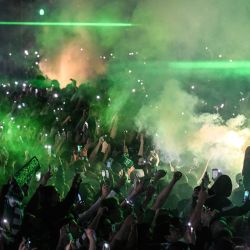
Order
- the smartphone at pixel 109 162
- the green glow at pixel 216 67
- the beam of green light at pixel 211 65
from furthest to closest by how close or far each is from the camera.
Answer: the green glow at pixel 216 67, the beam of green light at pixel 211 65, the smartphone at pixel 109 162

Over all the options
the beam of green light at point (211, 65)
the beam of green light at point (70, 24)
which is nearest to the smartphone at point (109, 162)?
the beam of green light at point (211, 65)

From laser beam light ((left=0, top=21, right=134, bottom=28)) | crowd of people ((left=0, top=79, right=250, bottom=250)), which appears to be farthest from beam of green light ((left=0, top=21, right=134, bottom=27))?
crowd of people ((left=0, top=79, right=250, bottom=250))

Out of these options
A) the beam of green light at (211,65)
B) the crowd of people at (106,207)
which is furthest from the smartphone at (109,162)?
the beam of green light at (211,65)

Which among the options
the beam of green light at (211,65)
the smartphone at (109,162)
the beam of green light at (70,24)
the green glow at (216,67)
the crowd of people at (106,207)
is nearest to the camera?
the crowd of people at (106,207)

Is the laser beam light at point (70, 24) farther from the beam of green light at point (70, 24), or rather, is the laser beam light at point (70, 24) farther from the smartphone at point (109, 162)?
the smartphone at point (109, 162)

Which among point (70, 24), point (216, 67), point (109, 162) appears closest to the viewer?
point (109, 162)

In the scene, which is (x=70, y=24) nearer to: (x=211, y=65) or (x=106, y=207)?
(x=211, y=65)

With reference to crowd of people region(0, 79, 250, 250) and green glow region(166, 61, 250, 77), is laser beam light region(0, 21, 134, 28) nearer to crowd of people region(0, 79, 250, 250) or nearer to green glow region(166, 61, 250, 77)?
green glow region(166, 61, 250, 77)

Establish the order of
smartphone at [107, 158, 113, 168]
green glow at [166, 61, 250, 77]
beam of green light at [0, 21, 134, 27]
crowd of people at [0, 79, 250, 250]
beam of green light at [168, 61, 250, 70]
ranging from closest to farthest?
crowd of people at [0, 79, 250, 250]
smartphone at [107, 158, 113, 168]
beam of green light at [168, 61, 250, 70]
green glow at [166, 61, 250, 77]
beam of green light at [0, 21, 134, 27]

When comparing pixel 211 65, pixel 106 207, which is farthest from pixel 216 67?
pixel 106 207

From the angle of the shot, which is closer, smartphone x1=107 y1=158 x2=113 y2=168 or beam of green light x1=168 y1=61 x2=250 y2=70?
smartphone x1=107 y1=158 x2=113 y2=168

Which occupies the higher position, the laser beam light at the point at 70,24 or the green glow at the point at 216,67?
the laser beam light at the point at 70,24

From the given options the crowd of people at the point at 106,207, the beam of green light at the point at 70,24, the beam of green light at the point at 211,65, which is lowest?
the crowd of people at the point at 106,207

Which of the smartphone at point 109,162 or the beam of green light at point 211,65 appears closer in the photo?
the smartphone at point 109,162
